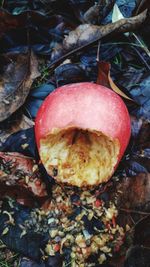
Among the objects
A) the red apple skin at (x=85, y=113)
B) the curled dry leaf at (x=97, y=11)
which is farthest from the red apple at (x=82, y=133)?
the curled dry leaf at (x=97, y=11)

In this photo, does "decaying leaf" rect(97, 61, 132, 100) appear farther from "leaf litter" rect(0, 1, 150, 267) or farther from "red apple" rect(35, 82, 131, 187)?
"red apple" rect(35, 82, 131, 187)

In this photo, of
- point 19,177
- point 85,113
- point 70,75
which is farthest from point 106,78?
point 19,177

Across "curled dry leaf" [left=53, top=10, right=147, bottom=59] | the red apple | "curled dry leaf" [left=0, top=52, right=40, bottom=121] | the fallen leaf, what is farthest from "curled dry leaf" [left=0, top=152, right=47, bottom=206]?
"curled dry leaf" [left=53, top=10, right=147, bottom=59]

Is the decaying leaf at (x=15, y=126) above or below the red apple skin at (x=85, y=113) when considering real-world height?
below

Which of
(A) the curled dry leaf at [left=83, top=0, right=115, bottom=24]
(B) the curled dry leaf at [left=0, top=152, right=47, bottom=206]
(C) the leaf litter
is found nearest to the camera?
(C) the leaf litter

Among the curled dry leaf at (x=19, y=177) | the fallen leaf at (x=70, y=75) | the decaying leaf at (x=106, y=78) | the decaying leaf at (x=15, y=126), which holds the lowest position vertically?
the curled dry leaf at (x=19, y=177)

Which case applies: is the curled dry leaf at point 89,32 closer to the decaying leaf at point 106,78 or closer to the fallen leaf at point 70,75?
the fallen leaf at point 70,75

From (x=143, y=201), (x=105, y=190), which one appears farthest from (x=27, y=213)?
(x=143, y=201)
